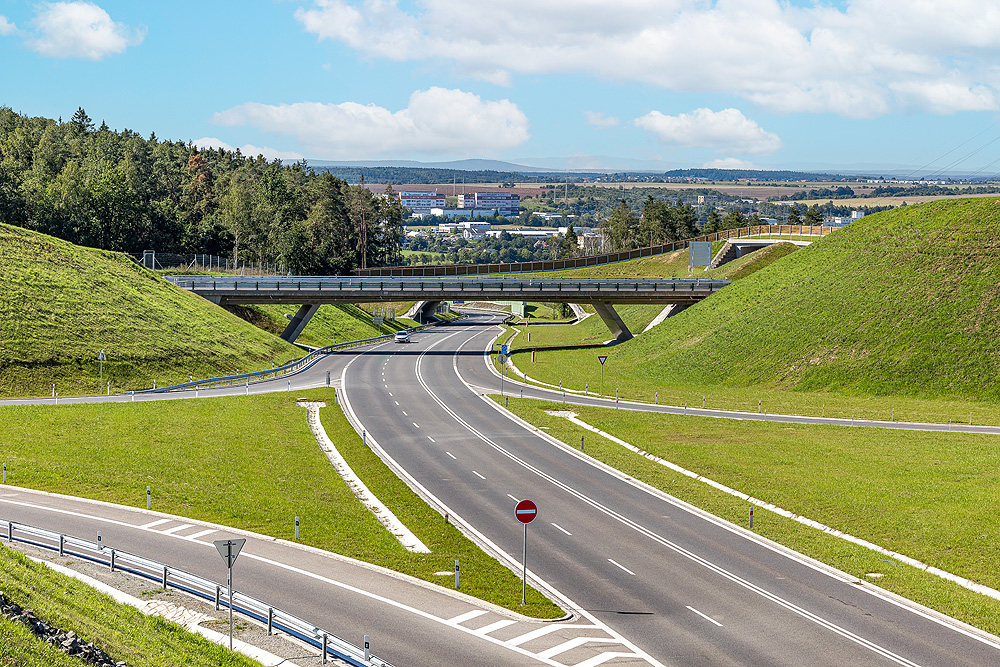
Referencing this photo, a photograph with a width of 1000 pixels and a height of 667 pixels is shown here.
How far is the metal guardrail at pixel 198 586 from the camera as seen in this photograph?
807 inches

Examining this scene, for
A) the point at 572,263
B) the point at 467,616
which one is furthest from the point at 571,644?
the point at 572,263

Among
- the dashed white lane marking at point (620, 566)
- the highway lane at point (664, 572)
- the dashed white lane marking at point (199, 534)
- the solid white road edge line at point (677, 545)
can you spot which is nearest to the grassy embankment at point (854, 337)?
the solid white road edge line at point (677, 545)

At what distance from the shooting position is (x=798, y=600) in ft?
84.5

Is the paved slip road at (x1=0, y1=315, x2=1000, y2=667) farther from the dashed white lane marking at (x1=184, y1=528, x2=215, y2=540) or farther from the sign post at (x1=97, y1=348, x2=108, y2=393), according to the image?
the sign post at (x1=97, y1=348, x2=108, y2=393)

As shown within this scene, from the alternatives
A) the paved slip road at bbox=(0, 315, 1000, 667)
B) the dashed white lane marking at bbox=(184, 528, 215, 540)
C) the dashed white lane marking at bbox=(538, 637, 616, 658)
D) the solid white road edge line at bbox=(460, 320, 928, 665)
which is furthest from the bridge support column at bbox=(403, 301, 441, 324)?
the dashed white lane marking at bbox=(538, 637, 616, 658)

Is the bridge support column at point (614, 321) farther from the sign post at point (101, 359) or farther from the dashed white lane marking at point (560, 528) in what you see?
the dashed white lane marking at point (560, 528)

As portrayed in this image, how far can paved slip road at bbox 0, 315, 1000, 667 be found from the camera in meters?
22.2

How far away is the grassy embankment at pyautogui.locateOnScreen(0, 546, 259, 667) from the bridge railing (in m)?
96.2

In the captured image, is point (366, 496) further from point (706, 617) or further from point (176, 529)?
point (706, 617)

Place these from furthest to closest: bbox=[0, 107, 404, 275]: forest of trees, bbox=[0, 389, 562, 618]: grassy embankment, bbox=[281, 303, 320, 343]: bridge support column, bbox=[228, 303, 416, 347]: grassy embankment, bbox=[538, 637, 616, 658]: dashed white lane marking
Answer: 1. bbox=[0, 107, 404, 275]: forest of trees
2. bbox=[228, 303, 416, 347]: grassy embankment
3. bbox=[281, 303, 320, 343]: bridge support column
4. bbox=[0, 389, 562, 618]: grassy embankment
5. bbox=[538, 637, 616, 658]: dashed white lane marking

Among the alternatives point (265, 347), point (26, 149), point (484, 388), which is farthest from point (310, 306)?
point (26, 149)

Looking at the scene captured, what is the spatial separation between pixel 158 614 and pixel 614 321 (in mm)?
76917

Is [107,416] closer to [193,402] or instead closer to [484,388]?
[193,402]

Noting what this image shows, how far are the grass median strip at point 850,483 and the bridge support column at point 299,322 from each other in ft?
135
